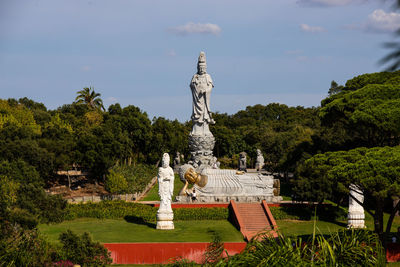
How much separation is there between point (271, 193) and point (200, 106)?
8.59m

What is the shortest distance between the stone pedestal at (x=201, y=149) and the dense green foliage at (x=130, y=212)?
27.1ft

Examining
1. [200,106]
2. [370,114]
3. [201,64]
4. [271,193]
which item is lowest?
[271,193]

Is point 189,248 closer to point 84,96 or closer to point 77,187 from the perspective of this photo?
point 77,187

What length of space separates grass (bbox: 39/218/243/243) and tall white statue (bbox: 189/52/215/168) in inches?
371

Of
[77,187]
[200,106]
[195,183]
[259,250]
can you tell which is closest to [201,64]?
[200,106]

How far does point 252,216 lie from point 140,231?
5.41 metres

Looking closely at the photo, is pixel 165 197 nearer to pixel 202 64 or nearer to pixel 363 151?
pixel 363 151

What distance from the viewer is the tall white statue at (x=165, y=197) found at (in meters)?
23.4

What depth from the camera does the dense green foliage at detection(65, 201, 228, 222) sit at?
1009 inches

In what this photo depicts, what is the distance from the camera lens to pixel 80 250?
1619cm

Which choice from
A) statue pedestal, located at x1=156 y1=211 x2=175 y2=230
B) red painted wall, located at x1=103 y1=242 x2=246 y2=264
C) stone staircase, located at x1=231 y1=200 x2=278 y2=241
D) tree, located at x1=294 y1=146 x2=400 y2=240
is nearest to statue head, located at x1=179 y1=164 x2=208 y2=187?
stone staircase, located at x1=231 y1=200 x2=278 y2=241

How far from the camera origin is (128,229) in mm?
23250

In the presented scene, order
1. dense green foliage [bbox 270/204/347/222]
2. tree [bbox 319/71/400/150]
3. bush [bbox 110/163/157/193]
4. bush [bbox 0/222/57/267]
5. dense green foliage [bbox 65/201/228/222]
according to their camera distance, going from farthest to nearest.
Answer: bush [bbox 110/163/157/193]
dense green foliage [bbox 270/204/347/222]
dense green foliage [bbox 65/201/228/222]
tree [bbox 319/71/400/150]
bush [bbox 0/222/57/267]

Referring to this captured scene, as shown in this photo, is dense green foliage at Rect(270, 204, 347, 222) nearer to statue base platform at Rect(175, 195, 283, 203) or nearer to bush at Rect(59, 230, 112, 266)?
statue base platform at Rect(175, 195, 283, 203)
